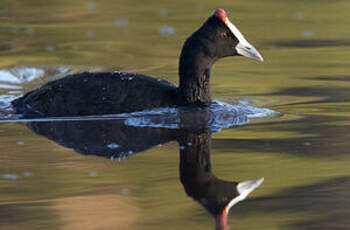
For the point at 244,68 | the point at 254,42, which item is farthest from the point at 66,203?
the point at 254,42

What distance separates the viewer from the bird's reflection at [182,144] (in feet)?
16.9

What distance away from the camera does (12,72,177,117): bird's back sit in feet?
25.3

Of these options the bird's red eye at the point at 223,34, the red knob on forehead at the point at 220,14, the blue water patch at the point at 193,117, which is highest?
the red knob on forehead at the point at 220,14

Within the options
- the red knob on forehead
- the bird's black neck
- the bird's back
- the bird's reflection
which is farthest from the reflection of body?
the red knob on forehead

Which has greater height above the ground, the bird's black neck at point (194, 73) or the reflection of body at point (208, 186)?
the bird's black neck at point (194, 73)

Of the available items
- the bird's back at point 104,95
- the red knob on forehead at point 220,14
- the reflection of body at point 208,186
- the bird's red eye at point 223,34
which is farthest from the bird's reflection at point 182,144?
the red knob on forehead at point 220,14

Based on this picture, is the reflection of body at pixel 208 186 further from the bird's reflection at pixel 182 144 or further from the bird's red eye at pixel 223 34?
the bird's red eye at pixel 223 34

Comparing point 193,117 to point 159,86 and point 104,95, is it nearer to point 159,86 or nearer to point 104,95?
point 159,86

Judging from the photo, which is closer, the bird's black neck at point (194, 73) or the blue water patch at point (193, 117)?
the blue water patch at point (193, 117)

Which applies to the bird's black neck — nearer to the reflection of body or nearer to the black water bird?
the black water bird

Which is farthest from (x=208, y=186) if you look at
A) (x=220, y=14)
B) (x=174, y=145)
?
(x=220, y=14)

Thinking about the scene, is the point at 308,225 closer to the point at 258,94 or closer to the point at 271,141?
the point at 271,141

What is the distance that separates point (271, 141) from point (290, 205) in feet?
6.05

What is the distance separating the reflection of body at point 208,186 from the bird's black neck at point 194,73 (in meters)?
1.44
